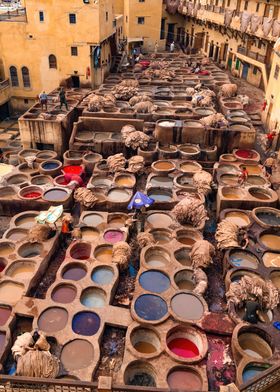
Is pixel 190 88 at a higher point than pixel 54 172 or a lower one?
higher

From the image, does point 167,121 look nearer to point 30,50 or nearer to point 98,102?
point 98,102

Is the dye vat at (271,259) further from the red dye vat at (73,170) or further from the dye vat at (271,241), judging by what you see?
the red dye vat at (73,170)

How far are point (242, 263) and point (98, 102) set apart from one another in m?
17.3

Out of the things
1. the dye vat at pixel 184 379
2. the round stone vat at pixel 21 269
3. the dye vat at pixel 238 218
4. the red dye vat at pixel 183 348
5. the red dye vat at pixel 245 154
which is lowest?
the round stone vat at pixel 21 269

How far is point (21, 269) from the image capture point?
16781 millimetres

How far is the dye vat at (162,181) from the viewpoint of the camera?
2248cm

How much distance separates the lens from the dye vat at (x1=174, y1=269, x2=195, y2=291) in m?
15.9

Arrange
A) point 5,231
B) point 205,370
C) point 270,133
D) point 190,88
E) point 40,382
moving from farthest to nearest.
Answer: point 190,88 → point 270,133 → point 5,231 → point 205,370 → point 40,382

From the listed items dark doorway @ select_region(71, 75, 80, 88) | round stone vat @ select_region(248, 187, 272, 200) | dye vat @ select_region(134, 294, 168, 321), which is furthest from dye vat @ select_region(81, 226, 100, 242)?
dark doorway @ select_region(71, 75, 80, 88)

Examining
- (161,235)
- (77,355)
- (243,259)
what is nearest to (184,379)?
(77,355)

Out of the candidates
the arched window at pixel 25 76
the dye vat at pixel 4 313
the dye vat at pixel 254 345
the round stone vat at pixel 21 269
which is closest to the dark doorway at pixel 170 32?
the arched window at pixel 25 76

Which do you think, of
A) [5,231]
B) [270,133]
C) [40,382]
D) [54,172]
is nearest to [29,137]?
[54,172]

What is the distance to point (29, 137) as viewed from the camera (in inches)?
1057

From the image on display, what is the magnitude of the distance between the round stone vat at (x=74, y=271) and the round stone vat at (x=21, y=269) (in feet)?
4.90
